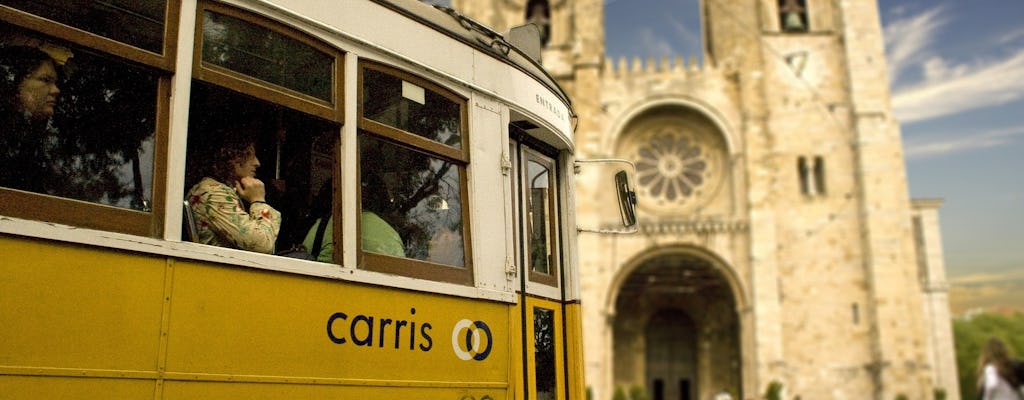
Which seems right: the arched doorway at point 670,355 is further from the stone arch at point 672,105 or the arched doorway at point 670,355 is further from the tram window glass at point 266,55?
the tram window glass at point 266,55

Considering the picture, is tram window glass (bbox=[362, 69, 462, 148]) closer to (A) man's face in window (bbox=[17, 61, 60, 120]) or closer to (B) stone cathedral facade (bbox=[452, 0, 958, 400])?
(A) man's face in window (bbox=[17, 61, 60, 120])

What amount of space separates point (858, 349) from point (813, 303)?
163 cm

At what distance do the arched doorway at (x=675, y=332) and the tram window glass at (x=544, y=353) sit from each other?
68.8ft

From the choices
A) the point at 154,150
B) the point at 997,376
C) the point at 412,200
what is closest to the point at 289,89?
the point at 154,150

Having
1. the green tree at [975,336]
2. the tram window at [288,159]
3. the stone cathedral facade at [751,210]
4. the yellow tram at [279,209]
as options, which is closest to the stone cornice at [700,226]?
the stone cathedral facade at [751,210]

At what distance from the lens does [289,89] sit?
9.39 ft

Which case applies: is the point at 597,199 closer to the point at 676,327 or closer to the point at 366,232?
the point at 676,327

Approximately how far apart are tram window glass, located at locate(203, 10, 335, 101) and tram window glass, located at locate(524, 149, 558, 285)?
51.3 inches

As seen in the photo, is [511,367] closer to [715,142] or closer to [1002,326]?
[715,142]

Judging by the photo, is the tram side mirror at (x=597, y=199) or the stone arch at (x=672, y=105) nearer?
the tram side mirror at (x=597, y=199)

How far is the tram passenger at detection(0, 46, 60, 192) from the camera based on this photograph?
220cm

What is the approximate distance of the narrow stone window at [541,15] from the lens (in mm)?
26875

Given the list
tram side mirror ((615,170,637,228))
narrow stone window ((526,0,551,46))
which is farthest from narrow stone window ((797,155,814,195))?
tram side mirror ((615,170,637,228))

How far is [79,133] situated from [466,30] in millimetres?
1776
